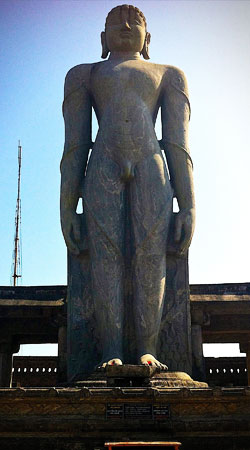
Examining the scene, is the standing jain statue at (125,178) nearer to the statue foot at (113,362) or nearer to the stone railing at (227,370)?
the statue foot at (113,362)

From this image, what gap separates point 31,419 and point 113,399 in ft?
3.06

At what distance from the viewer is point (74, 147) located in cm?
960

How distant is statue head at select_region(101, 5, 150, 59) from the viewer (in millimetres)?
9836

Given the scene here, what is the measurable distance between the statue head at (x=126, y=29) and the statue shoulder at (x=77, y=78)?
23.3 inches

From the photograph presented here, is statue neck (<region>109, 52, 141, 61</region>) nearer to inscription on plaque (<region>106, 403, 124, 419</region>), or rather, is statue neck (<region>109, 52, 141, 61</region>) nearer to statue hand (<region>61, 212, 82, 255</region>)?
statue hand (<region>61, 212, 82, 255</region>)

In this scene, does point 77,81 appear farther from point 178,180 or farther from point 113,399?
point 113,399

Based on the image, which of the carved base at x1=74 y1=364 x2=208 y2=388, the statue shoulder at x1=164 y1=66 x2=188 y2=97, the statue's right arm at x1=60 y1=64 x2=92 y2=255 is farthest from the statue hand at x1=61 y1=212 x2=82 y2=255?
the statue shoulder at x1=164 y1=66 x2=188 y2=97

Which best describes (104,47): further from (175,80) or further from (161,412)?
(161,412)

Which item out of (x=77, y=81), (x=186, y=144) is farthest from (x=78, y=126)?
(x=186, y=144)

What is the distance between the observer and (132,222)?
9125 millimetres

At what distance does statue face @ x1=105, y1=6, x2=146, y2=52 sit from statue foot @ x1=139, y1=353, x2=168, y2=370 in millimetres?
5054

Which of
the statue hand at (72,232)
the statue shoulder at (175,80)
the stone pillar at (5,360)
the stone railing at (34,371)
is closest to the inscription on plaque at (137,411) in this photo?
the statue hand at (72,232)

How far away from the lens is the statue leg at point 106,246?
28.5ft

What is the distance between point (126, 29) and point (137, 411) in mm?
6230
